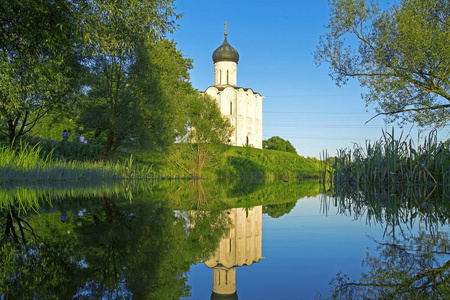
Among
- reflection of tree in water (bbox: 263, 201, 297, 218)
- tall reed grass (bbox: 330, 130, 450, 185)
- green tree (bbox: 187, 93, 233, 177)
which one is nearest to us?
reflection of tree in water (bbox: 263, 201, 297, 218)

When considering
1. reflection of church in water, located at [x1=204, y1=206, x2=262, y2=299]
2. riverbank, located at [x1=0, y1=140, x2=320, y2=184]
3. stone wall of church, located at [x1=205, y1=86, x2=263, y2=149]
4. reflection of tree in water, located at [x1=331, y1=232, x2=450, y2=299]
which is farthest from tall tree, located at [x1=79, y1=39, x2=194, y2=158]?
stone wall of church, located at [x1=205, y1=86, x2=263, y2=149]

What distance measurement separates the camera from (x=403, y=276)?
159 centimetres

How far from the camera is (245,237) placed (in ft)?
8.28

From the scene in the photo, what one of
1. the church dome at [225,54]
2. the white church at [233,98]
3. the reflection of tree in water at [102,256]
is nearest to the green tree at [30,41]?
the reflection of tree in water at [102,256]

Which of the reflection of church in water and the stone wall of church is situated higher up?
the stone wall of church

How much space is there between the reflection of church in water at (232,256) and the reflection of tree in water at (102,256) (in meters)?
0.10

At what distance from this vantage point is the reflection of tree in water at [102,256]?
1.41 meters

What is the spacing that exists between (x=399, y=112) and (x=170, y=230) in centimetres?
1135

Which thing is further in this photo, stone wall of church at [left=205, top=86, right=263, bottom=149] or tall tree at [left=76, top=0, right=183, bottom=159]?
stone wall of church at [left=205, top=86, right=263, bottom=149]

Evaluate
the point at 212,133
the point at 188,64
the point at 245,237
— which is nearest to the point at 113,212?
the point at 245,237

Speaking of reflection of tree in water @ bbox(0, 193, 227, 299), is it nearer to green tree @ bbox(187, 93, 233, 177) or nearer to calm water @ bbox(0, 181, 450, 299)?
calm water @ bbox(0, 181, 450, 299)

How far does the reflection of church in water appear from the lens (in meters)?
1.48

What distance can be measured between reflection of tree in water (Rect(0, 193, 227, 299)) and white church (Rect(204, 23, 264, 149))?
4209 centimetres

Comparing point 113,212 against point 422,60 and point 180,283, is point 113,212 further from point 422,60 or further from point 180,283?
point 422,60
